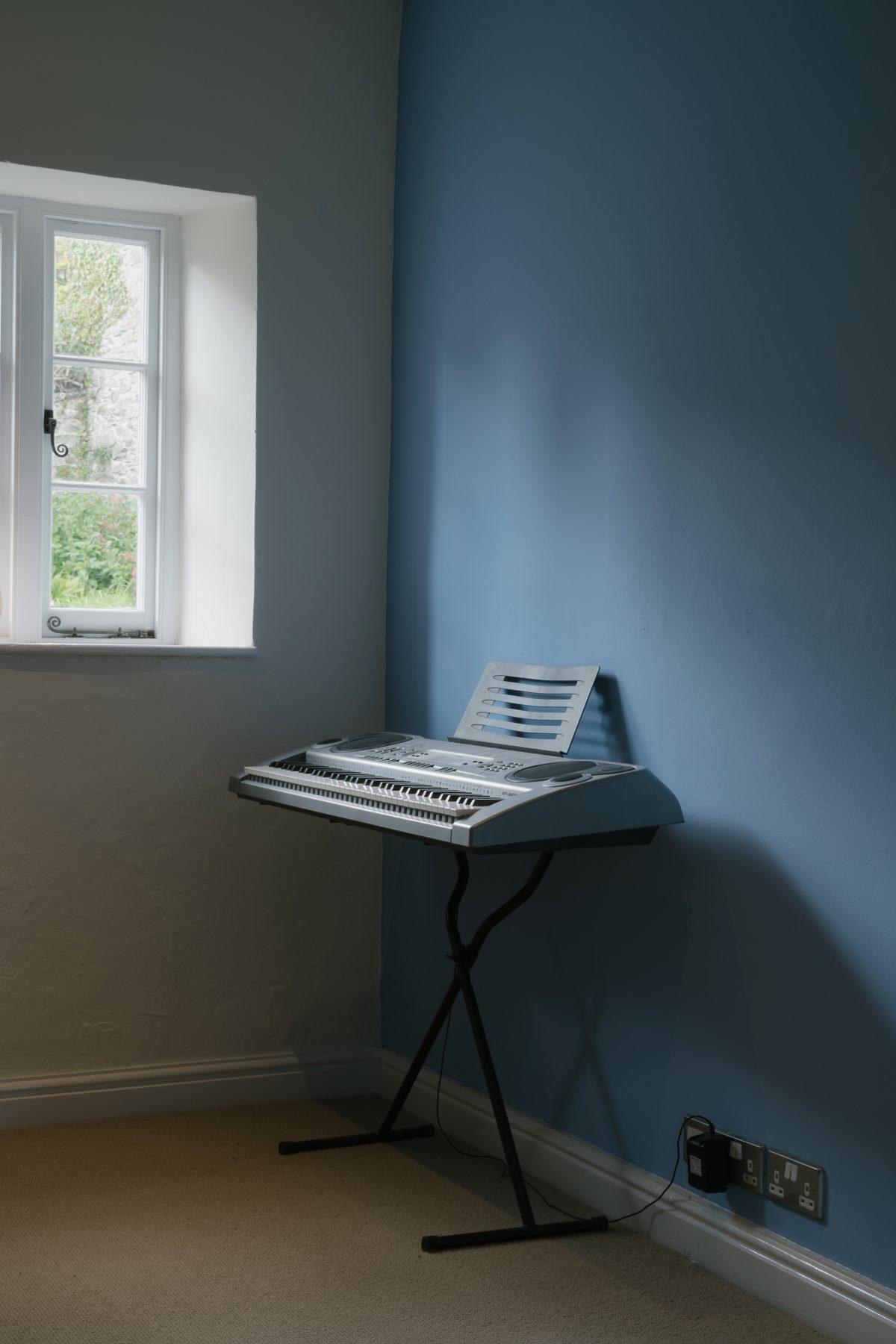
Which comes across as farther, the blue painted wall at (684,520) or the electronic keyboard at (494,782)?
the electronic keyboard at (494,782)

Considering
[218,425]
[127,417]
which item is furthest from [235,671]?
[127,417]

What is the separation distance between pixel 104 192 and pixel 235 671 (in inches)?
50.5

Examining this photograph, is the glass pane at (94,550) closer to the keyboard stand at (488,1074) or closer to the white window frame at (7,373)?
the white window frame at (7,373)

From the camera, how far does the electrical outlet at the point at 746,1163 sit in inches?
95.3

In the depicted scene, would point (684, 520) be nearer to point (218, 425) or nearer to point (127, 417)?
point (218, 425)

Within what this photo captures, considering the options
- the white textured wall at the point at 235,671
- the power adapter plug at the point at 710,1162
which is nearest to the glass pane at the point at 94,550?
the white textured wall at the point at 235,671

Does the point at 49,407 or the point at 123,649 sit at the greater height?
the point at 49,407

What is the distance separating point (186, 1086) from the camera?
3420mm

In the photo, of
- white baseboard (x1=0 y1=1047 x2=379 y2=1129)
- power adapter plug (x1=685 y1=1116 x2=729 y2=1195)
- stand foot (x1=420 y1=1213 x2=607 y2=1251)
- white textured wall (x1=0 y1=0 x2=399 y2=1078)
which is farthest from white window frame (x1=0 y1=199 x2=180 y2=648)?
power adapter plug (x1=685 y1=1116 x2=729 y2=1195)

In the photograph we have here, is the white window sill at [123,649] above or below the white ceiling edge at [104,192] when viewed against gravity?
below

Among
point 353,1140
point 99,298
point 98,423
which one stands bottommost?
point 353,1140

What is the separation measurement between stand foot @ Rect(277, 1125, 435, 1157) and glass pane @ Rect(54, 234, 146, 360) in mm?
2119

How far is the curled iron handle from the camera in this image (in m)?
3.53

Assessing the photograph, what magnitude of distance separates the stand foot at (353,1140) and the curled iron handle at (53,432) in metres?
1.88
